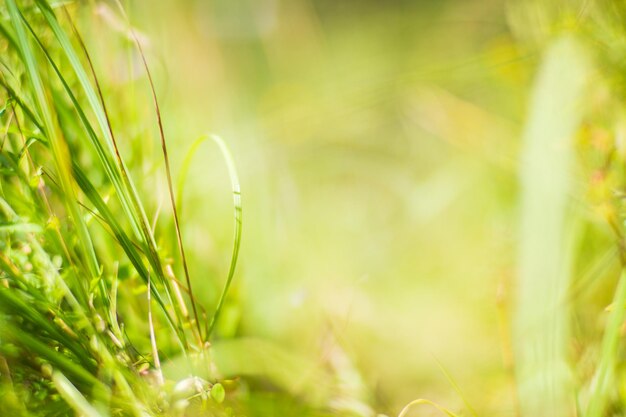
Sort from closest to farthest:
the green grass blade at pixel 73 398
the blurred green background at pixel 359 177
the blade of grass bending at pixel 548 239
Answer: the green grass blade at pixel 73 398 < the blade of grass bending at pixel 548 239 < the blurred green background at pixel 359 177

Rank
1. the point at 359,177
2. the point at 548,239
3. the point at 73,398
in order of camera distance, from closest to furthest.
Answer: the point at 73,398, the point at 548,239, the point at 359,177

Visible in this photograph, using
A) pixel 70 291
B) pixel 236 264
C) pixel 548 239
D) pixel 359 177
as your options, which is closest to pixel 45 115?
pixel 70 291

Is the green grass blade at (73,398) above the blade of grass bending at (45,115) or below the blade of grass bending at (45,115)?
below

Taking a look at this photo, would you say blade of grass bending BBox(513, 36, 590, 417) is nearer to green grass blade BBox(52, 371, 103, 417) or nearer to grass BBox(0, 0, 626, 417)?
grass BBox(0, 0, 626, 417)

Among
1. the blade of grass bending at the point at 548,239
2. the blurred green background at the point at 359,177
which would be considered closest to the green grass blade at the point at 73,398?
the blurred green background at the point at 359,177

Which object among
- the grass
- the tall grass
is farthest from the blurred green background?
the tall grass

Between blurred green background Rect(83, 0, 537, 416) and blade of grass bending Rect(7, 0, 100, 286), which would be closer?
blade of grass bending Rect(7, 0, 100, 286)

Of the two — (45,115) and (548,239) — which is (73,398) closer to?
(45,115)

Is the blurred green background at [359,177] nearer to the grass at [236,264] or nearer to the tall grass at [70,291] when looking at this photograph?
the grass at [236,264]
